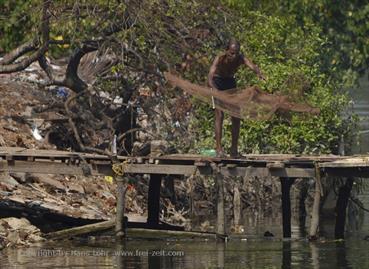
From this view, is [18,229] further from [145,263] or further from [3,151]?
[145,263]

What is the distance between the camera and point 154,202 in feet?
69.1

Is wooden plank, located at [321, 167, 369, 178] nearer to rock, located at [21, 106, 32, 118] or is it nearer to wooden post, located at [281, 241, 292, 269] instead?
wooden post, located at [281, 241, 292, 269]

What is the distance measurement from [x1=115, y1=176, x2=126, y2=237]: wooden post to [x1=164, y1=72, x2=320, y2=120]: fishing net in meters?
1.71

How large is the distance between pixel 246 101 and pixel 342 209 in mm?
3964

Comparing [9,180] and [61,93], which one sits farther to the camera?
[61,93]

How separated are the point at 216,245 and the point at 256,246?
2.46 ft

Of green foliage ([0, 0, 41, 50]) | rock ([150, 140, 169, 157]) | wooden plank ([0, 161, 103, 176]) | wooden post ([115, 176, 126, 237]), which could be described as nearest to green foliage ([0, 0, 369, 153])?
green foliage ([0, 0, 41, 50])

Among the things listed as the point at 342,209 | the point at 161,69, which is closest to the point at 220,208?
the point at 342,209

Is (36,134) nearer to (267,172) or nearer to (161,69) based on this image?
(161,69)

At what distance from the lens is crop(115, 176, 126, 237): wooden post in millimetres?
18766

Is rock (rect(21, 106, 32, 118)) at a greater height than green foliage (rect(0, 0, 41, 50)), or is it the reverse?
green foliage (rect(0, 0, 41, 50))

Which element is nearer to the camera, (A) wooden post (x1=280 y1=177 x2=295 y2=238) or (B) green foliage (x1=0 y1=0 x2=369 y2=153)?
(B) green foliage (x1=0 y1=0 x2=369 y2=153)

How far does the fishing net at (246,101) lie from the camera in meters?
17.8

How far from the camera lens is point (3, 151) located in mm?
19266
